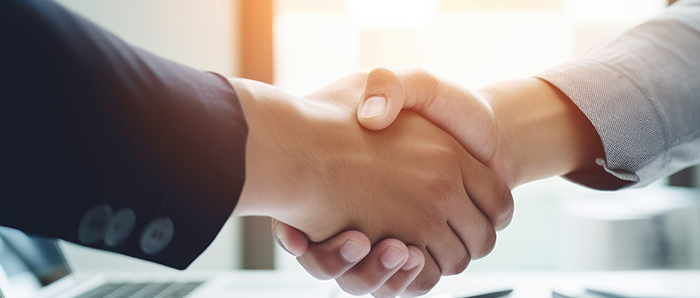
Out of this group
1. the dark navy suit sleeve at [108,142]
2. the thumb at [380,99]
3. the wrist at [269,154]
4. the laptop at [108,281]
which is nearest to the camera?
the dark navy suit sleeve at [108,142]

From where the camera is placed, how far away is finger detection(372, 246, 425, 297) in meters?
0.65

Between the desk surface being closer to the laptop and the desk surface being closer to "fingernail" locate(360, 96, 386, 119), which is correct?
the laptop

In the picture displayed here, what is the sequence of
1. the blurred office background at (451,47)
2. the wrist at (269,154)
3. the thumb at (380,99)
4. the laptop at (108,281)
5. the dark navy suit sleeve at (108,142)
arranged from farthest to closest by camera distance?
the blurred office background at (451,47), the laptop at (108,281), the thumb at (380,99), the wrist at (269,154), the dark navy suit sleeve at (108,142)

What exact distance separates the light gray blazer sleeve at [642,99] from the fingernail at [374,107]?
1.13 ft

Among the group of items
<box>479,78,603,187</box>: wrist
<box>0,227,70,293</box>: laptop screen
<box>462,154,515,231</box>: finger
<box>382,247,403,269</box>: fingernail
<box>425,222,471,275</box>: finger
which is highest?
<box>479,78,603,187</box>: wrist

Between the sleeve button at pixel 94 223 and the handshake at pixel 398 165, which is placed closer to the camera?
the sleeve button at pixel 94 223

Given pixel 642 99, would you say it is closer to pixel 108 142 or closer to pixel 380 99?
pixel 380 99

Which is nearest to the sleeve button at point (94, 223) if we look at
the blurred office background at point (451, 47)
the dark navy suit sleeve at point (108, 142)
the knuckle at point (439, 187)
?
the dark navy suit sleeve at point (108, 142)

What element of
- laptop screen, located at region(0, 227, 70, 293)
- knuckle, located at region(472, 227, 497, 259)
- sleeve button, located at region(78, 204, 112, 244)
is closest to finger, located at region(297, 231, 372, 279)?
knuckle, located at region(472, 227, 497, 259)

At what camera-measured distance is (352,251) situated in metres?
0.60

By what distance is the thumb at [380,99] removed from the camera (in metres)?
0.59

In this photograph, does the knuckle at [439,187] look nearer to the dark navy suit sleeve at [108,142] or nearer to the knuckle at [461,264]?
the knuckle at [461,264]

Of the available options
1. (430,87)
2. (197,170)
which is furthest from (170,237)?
(430,87)

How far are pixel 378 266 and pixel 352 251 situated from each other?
0.18 ft
